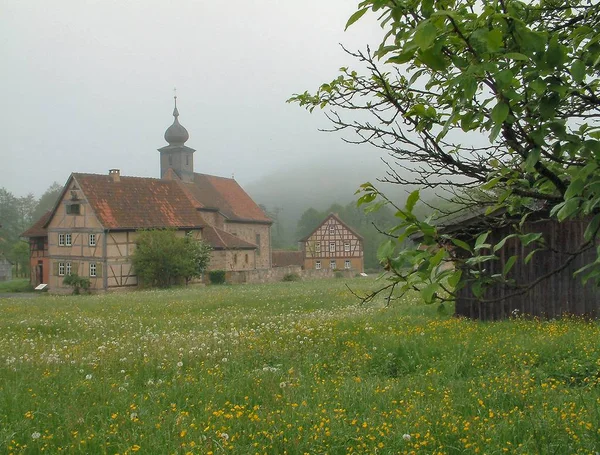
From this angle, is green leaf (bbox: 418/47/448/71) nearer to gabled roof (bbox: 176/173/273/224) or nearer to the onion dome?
gabled roof (bbox: 176/173/273/224)

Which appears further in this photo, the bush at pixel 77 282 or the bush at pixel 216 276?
the bush at pixel 216 276

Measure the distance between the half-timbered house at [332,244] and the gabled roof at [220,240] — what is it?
23.7 meters

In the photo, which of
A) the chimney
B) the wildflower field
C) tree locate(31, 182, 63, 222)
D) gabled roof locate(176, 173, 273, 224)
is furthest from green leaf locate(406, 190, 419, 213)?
tree locate(31, 182, 63, 222)

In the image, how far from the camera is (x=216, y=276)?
47.8 metres

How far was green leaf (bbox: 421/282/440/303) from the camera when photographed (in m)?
2.13

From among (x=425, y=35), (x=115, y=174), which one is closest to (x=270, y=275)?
(x=115, y=174)

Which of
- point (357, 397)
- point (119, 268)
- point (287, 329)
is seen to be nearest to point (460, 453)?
point (357, 397)

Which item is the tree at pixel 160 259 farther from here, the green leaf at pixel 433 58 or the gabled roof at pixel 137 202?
the green leaf at pixel 433 58

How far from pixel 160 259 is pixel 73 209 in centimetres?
771

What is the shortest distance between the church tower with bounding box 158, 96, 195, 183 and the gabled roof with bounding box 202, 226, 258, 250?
62.6ft

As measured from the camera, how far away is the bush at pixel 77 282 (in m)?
42.0

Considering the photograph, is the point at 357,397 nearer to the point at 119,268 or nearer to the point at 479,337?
the point at 479,337

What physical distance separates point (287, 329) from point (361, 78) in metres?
8.81

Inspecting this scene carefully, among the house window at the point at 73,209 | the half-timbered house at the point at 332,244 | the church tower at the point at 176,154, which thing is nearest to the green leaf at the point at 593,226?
the house window at the point at 73,209
